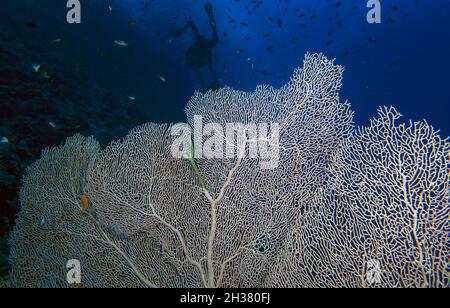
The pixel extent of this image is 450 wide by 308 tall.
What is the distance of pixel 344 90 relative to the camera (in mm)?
48844

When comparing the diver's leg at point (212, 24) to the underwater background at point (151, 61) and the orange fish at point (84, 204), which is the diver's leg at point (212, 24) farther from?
the orange fish at point (84, 204)

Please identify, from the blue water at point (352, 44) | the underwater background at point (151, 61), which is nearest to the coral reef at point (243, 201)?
the underwater background at point (151, 61)

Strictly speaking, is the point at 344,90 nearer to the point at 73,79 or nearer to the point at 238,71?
the point at 238,71

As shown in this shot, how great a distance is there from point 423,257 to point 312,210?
3.76ft
